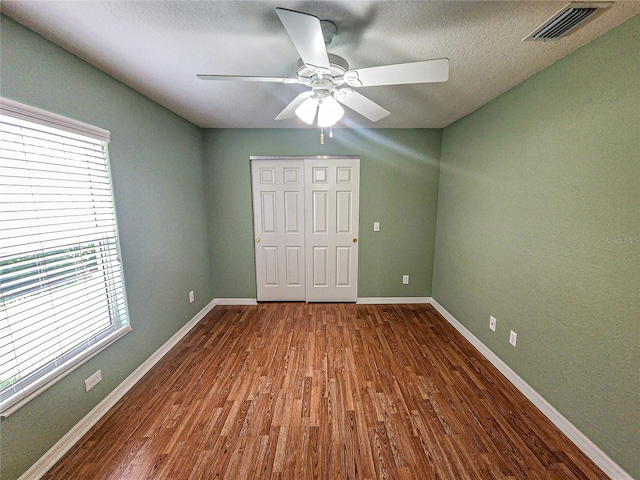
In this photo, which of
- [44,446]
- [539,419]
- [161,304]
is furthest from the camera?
[161,304]

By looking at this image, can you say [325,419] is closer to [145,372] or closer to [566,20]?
[145,372]

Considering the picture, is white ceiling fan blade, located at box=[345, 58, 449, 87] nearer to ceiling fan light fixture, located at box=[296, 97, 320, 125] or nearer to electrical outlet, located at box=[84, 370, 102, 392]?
ceiling fan light fixture, located at box=[296, 97, 320, 125]

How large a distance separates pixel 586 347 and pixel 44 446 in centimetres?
317

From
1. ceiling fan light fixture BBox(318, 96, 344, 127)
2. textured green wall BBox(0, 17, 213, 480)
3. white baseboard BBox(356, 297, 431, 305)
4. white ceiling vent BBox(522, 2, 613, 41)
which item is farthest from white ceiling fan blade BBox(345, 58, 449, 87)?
white baseboard BBox(356, 297, 431, 305)

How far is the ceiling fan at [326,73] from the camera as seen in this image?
1015 mm

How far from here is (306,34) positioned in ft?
3.35

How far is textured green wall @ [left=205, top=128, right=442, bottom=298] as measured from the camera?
3.33m

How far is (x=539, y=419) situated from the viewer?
1750mm

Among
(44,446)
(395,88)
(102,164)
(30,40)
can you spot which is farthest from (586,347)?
(30,40)

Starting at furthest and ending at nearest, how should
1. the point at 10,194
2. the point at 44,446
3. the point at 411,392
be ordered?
the point at 411,392 → the point at 44,446 → the point at 10,194

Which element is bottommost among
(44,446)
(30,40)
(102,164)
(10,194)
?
(44,446)

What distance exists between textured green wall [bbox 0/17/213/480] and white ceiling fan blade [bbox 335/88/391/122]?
1.66 meters

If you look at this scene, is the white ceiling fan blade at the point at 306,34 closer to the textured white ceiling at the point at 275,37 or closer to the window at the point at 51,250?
the textured white ceiling at the point at 275,37

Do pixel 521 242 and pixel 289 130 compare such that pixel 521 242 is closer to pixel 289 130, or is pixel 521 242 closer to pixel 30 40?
pixel 289 130
